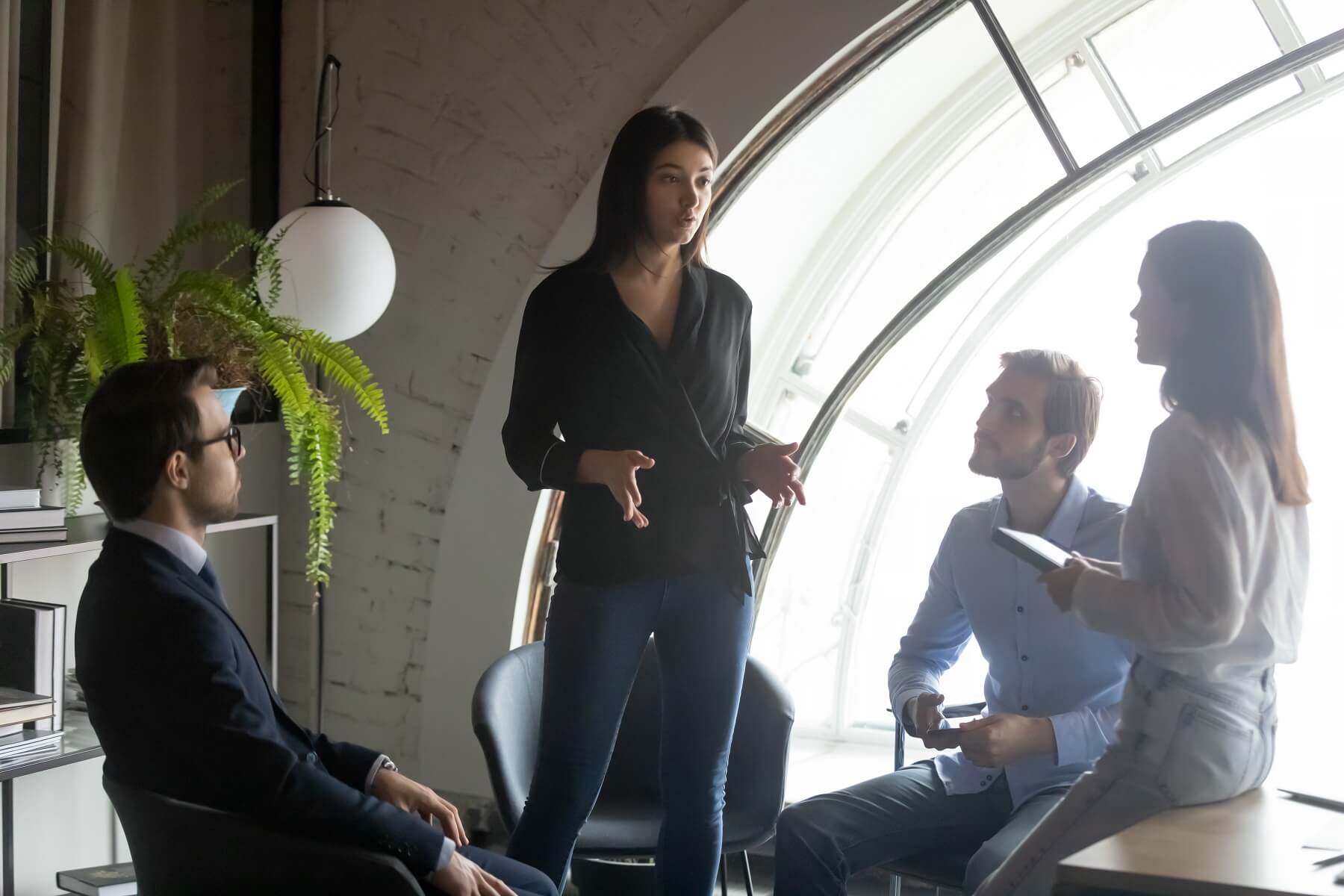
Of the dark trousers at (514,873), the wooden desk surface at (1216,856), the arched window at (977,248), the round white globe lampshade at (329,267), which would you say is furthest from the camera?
the arched window at (977,248)

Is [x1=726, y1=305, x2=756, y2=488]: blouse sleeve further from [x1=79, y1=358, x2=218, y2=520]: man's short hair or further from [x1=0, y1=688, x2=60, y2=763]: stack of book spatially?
[x1=0, y1=688, x2=60, y2=763]: stack of book

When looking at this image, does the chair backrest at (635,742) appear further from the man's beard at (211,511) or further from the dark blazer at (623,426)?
the man's beard at (211,511)

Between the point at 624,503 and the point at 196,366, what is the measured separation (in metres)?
0.68

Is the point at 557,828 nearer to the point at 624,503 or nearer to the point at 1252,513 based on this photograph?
the point at 624,503

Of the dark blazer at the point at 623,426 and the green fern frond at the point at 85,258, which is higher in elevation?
the green fern frond at the point at 85,258

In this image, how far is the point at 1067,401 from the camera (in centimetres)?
229

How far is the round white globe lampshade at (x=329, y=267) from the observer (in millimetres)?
2932

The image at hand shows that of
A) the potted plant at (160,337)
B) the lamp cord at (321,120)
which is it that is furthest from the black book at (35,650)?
the lamp cord at (321,120)

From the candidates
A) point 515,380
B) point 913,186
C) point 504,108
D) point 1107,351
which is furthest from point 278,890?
point 1107,351

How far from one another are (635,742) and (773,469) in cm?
88

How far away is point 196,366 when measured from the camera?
1780mm

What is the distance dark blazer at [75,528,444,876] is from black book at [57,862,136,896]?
1144mm

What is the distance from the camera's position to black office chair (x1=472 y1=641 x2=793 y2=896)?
2314 millimetres

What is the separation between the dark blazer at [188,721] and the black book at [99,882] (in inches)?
45.0
